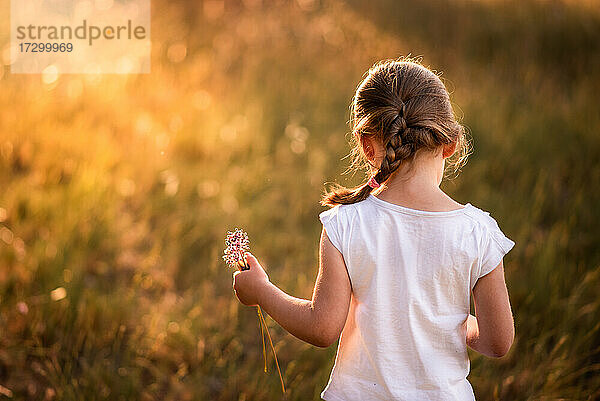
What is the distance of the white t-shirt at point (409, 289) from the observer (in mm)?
1404

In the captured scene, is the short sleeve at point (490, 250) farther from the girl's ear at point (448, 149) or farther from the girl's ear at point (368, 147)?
the girl's ear at point (368, 147)

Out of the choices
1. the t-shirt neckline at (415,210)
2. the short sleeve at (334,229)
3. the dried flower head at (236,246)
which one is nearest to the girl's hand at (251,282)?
the dried flower head at (236,246)

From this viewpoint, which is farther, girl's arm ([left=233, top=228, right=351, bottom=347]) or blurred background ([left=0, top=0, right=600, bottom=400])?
blurred background ([left=0, top=0, right=600, bottom=400])

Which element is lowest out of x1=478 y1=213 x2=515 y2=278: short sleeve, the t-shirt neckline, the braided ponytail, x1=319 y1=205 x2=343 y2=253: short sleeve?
x1=478 y1=213 x2=515 y2=278: short sleeve

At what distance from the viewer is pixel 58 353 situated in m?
2.39

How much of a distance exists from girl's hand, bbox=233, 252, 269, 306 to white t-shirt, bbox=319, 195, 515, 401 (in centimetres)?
23

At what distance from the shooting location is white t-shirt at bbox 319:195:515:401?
1.40m

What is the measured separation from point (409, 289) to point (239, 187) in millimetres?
2436

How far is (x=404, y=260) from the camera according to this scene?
1421 millimetres

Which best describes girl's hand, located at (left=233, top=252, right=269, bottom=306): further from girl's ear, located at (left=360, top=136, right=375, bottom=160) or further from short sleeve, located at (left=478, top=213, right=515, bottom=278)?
short sleeve, located at (left=478, top=213, right=515, bottom=278)

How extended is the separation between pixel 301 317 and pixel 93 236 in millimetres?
1906

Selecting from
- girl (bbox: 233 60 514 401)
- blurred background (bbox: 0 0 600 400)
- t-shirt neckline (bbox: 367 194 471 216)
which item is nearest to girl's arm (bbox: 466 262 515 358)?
girl (bbox: 233 60 514 401)

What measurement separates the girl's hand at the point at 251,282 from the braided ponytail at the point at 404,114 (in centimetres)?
39

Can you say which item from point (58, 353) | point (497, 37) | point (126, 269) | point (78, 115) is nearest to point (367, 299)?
point (58, 353)
